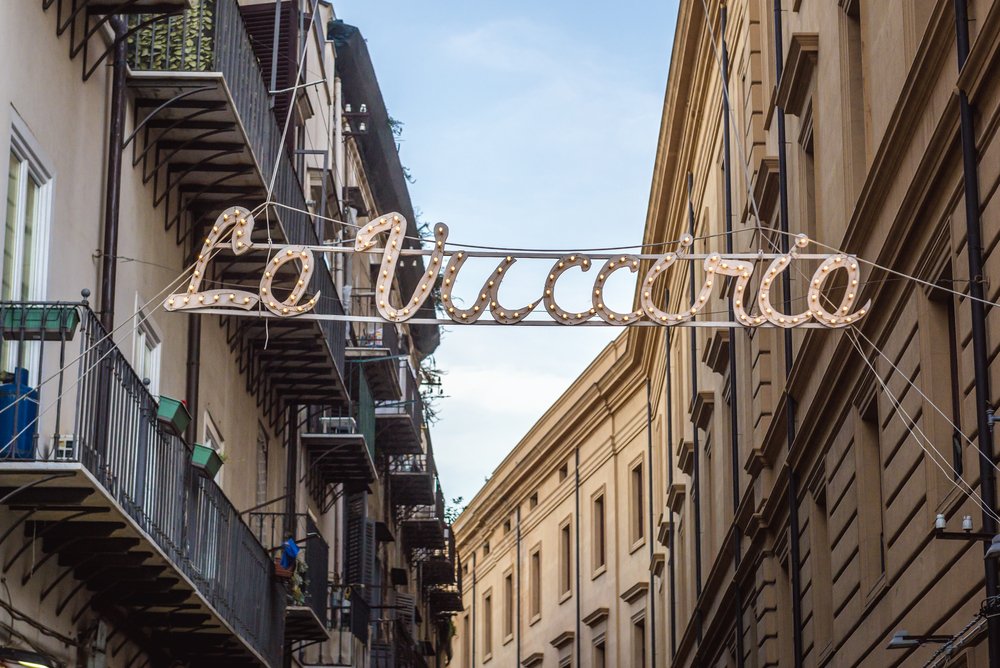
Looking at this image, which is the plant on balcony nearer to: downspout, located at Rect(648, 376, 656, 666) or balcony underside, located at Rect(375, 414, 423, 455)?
balcony underside, located at Rect(375, 414, 423, 455)

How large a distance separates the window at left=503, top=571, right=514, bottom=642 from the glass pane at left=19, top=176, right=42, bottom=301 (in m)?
41.1

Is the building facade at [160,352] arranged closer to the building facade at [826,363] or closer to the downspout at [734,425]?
the building facade at [826,363]

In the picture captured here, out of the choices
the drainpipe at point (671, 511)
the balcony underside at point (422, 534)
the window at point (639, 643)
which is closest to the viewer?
the drainpipe at point (671, 511)

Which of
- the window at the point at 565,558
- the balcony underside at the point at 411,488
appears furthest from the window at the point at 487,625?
the balcony underside at the point at 411,488

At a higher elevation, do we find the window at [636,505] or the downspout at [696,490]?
the window at [636,505]

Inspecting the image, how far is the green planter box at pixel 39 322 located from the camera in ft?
41.8

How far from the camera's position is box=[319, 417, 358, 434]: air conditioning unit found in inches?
1112

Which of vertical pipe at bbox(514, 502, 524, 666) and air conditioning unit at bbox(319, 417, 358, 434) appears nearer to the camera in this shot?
air conditioning unit at bbox(319, 417, 358, 434)

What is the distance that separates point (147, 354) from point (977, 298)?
8.76 metres

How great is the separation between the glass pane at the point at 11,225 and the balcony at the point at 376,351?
15712mm

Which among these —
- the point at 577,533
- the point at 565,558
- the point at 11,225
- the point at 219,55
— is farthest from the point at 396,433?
the point at 11,225

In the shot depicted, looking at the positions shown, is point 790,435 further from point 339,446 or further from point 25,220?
point 25,220

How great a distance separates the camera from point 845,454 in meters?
17.9

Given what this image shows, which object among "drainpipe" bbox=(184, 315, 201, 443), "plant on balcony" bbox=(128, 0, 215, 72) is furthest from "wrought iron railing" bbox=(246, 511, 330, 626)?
"plant on balcony" bbox=(128, 0, 215, 72)
